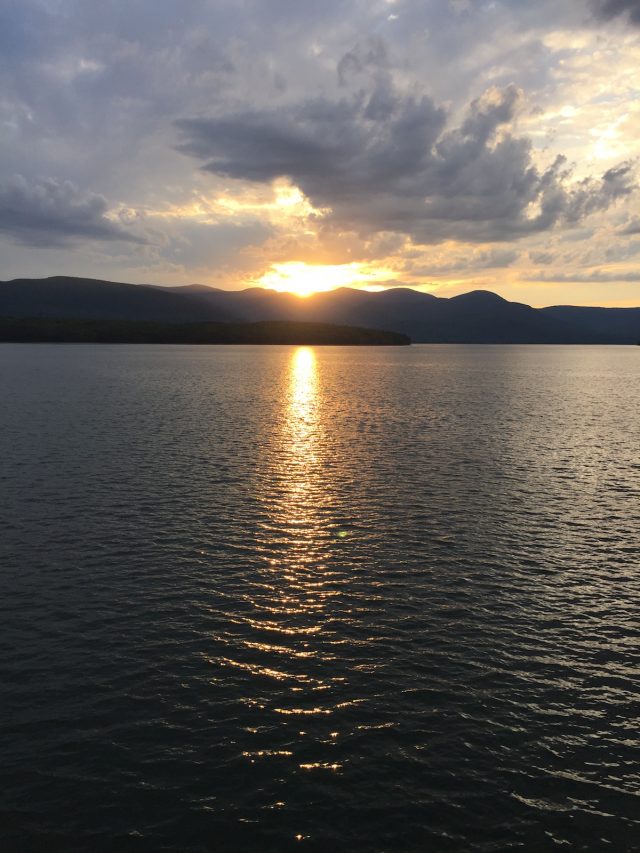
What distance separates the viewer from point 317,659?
26203 mm

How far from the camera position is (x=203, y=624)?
29.0 metres

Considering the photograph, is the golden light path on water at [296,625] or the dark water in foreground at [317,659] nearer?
the dark water in foreground at [317,659]

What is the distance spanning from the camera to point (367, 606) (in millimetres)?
31172

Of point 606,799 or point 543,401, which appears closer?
point 606,799

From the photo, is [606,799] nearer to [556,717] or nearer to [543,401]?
[556,717]

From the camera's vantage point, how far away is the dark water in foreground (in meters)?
18.2

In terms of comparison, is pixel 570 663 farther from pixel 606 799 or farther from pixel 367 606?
pixel 367 606

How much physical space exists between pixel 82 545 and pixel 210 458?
2796 centimetres

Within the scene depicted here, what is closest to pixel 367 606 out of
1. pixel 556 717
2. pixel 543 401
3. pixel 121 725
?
pixel 556 717

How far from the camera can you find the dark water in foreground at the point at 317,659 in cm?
1817

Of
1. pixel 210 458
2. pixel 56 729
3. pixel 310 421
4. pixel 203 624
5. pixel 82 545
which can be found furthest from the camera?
pixel 310 421

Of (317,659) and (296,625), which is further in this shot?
(296,625)

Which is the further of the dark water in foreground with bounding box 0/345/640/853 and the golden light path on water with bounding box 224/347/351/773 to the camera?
the golden light path on water with bounding box 224/347/351/773

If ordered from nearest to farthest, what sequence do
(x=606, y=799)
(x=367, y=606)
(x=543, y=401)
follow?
1. (x=606, y=799)
2. (x=367, y=606)
3. (x=543, y=401)
